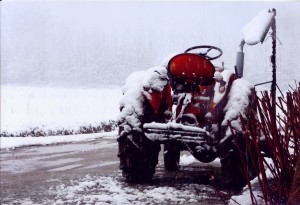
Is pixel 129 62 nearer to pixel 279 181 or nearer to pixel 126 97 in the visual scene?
pixel 126 97

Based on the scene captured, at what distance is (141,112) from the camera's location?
5484 millimetres

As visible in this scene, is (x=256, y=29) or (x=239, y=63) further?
(x=239, y=63)

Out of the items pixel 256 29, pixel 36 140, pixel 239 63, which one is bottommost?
pixel 36 140

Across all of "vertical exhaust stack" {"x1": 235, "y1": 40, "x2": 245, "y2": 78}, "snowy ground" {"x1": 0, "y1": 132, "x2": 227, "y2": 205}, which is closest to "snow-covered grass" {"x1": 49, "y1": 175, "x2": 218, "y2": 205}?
"snowy ground" {"x1": 0, "y1": 132, "x2": 227, "y2": 205}

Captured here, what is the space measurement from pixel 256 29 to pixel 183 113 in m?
1.28

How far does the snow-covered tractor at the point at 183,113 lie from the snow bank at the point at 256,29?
0.28 metres

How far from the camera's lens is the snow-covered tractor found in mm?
5109

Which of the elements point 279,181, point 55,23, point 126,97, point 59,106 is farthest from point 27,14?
point 279,181

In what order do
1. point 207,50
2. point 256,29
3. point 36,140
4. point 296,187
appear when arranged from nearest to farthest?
point 296,187
point 256,29
point 207,50
point 36,140

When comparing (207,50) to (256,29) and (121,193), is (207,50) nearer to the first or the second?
(256,29)

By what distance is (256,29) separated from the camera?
4.68 m

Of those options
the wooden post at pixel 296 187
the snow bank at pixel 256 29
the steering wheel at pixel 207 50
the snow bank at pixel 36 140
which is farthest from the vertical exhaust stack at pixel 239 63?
the snow bank at pixel 36 140

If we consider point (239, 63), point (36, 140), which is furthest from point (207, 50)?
point (36, 140)

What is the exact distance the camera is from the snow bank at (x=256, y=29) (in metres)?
4.58
